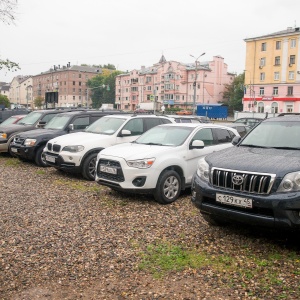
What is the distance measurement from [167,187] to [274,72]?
6162 cm

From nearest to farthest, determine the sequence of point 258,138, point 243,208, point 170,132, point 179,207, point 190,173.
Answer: point 243,208 < point 258,138 < point 179,207 < point 190,173 < point 170,132

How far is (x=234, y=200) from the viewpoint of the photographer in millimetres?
4734

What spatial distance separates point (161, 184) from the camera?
707cm

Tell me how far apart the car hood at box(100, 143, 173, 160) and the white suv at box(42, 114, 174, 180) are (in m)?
1.82

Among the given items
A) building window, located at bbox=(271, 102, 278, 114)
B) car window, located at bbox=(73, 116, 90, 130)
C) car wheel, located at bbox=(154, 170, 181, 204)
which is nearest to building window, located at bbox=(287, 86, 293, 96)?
building window, located at bbox=(271, 102, 278, 114)

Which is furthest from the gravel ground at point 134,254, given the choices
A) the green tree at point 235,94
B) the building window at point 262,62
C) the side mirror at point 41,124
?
the green tree at point 235,94

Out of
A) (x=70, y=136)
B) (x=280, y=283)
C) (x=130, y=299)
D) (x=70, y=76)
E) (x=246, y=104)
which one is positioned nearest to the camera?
(x=130, y=299)

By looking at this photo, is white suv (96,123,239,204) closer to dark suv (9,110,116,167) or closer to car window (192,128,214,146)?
car window (192,128,214,146)

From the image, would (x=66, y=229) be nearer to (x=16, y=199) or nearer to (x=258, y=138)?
(x=16, y=199)

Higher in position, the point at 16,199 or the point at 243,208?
the point at 243,208

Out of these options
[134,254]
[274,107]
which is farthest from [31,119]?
[274,107]

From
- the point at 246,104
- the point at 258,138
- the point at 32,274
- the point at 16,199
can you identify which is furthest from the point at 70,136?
the point at 246,104

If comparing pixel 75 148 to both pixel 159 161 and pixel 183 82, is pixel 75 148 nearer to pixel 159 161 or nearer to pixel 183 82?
pixel 159 161

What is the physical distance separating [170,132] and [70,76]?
11985cm
